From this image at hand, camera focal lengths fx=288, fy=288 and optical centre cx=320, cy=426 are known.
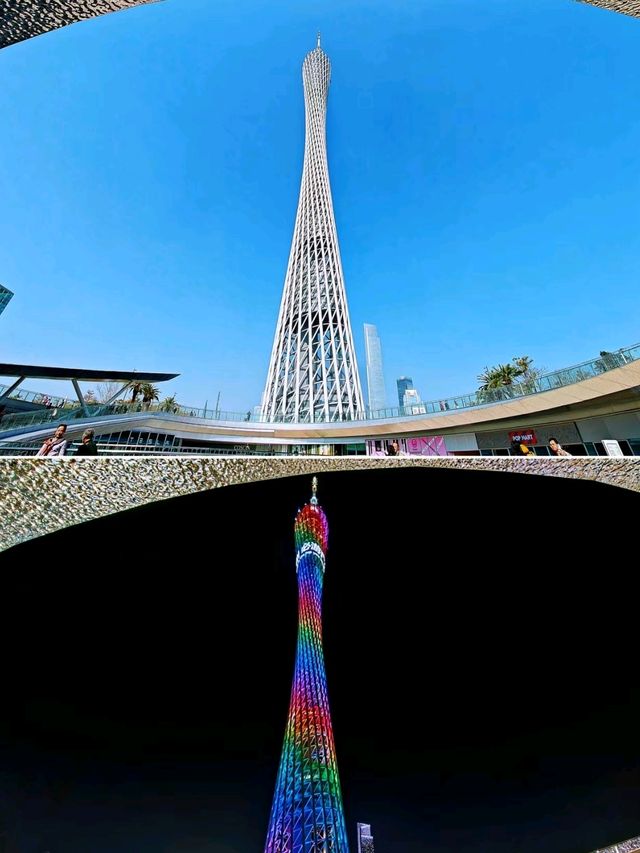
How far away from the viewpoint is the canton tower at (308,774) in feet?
2.40

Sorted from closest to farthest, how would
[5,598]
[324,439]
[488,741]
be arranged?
1. [488,741]
2. [5,598]
3. [324,439]

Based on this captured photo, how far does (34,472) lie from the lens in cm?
168

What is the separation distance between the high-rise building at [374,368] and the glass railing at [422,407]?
16314 millimetres

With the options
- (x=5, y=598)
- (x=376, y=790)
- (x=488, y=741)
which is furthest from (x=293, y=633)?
(x=5, y=598)

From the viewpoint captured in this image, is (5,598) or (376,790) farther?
(5,598)

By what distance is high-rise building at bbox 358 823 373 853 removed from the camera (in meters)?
0.86

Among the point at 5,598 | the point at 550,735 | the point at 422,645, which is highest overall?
the point at 5,598

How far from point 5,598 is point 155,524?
30.8 inches

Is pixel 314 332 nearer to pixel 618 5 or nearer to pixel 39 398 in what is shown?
pixel 39 398

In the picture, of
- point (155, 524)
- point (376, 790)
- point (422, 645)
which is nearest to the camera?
point (376, 790)

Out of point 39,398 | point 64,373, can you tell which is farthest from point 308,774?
A: point 39,398

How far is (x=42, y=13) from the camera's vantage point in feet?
4.39

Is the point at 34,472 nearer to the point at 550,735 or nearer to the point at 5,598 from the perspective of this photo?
the point at 5,598

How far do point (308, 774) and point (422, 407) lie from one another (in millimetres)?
10438
